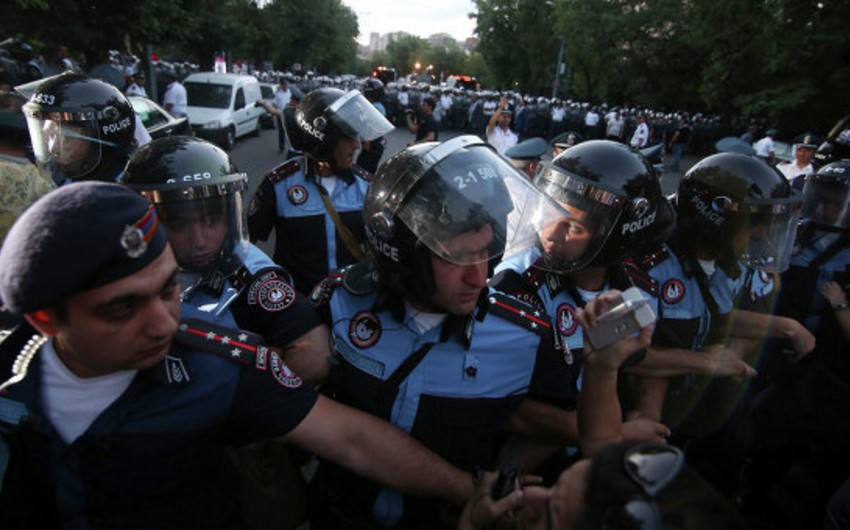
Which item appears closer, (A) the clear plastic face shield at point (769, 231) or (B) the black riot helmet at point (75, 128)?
(A) the clear plastic face shield at point (769, 231)

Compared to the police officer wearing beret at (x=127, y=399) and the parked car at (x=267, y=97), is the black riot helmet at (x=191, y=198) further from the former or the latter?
the parked car at (x=267, y=97)

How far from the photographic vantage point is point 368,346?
5.90ft

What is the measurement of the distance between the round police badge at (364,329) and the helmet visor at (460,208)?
0.34 meters

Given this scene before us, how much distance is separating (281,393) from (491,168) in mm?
949

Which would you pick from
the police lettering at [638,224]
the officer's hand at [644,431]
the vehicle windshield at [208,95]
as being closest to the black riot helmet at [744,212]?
Result: the police lettering at [638,224]

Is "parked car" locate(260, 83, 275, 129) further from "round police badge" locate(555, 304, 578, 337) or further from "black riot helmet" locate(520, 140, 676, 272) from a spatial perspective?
"round police badge" locate(555, 304, 578, 337)

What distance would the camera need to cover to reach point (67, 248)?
1123 mm

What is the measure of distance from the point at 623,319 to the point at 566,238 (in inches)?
34.1

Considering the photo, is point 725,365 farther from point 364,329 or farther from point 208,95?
point 208,95

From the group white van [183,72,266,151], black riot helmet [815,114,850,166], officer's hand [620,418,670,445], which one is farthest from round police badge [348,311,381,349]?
white van [183,72,266,151]

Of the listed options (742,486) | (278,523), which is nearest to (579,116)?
(742,486)

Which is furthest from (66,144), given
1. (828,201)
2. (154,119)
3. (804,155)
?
(804,155)

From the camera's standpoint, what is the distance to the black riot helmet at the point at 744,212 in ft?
8.59

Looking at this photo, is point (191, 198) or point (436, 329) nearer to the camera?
point (436, 329)
